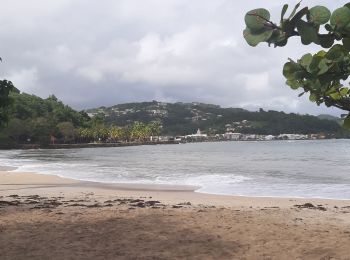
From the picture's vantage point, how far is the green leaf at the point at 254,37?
1980 millimetres

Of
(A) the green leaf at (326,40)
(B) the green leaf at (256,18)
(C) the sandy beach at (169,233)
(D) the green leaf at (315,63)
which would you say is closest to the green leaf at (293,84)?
(D) the green leaf at (315,63)

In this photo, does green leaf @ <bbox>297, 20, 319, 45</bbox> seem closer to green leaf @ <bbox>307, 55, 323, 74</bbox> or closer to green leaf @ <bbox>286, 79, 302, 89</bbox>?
green leaf @ <bbox>307, 55, 323, 74</bbox>

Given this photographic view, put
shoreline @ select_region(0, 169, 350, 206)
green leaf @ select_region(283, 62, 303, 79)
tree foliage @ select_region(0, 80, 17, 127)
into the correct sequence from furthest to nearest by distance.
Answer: shoreline @ select_region(0, 169, 350, 206) < tree foliage @ select_region(0, 80, 17, 127) < green leaf @ select_region(283, 62, 303, 79)

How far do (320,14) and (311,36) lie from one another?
0.33 ft

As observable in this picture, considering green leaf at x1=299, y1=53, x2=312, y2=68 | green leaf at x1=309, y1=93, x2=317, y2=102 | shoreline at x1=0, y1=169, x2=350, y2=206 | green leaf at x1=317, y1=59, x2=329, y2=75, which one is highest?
green leaf at x1=299, y1=53, x2=312, y2=68

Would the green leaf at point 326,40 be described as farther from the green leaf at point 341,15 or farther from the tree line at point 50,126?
the tree line at point 50,126

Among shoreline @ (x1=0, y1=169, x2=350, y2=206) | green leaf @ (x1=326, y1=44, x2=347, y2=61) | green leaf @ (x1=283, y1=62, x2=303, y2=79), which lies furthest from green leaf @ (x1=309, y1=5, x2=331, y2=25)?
shoreline @ (x1=0, y1=169, x2=350, y2=206)

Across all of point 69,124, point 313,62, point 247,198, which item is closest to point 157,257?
point 313,62

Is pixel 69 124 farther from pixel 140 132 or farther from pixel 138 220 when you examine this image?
pixel 138 220

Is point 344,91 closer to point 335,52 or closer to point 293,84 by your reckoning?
point 293,84

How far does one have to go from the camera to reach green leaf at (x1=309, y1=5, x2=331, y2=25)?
1.94 m

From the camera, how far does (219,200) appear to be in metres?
15.4

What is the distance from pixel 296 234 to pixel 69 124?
388 feet

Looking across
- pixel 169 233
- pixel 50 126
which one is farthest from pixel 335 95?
pixel 50 126
